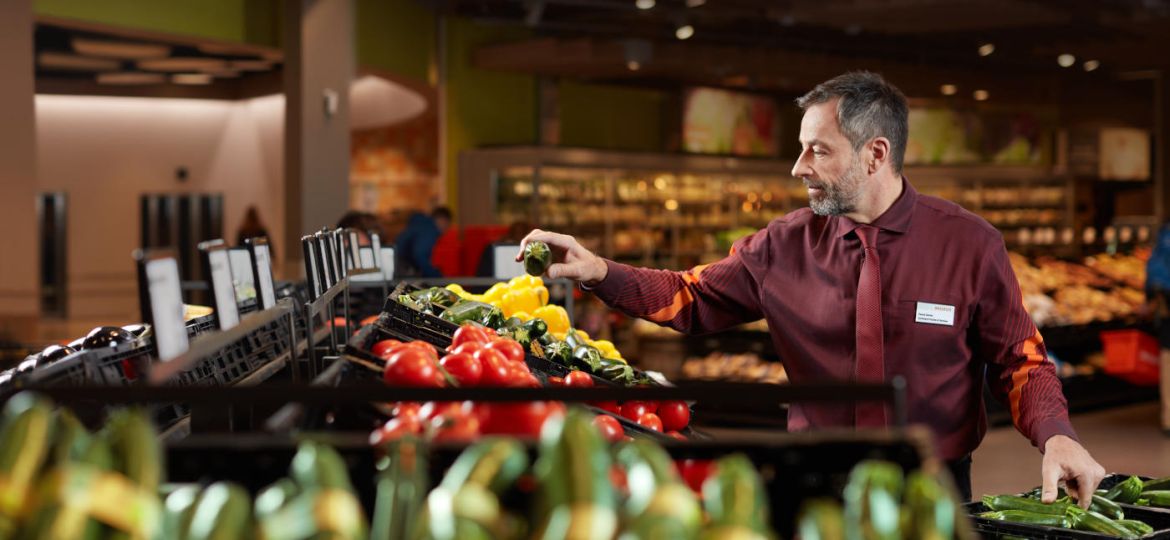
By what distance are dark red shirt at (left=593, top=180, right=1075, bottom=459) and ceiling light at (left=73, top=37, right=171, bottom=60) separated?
10000 mm

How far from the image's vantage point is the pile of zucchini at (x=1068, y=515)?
2680 mm

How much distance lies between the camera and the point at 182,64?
13422 millimetres

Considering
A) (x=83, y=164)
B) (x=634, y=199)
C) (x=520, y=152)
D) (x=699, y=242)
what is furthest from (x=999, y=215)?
(x=83, y=164)

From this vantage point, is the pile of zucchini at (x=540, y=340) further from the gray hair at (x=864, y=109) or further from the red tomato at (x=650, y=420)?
the gray hair at (x=864, y=109)

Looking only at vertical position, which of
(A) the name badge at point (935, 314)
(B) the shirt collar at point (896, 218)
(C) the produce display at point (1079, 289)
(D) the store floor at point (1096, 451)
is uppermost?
(B) the shirt collar at point (896, 218)

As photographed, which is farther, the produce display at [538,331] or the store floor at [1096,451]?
the store floor at [1096,451]

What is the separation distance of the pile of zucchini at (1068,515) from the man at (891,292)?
131 mm

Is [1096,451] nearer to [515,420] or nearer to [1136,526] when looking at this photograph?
[1136,526]

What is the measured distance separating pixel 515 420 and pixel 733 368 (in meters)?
7.63

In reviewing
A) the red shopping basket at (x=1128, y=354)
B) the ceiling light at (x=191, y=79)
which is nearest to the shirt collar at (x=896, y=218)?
the red shopping basket at (x=1128, y=354)

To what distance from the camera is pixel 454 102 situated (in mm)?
14086

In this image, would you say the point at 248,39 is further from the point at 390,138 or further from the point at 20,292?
the point at 390,138

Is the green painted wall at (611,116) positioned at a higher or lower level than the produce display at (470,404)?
higher

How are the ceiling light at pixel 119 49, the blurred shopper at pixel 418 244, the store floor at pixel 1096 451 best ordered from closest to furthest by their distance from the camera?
the store floor at pixel 1096 451 < the blurred shopper at pixel 418 244 < the ceiling light at pixel 119 49
